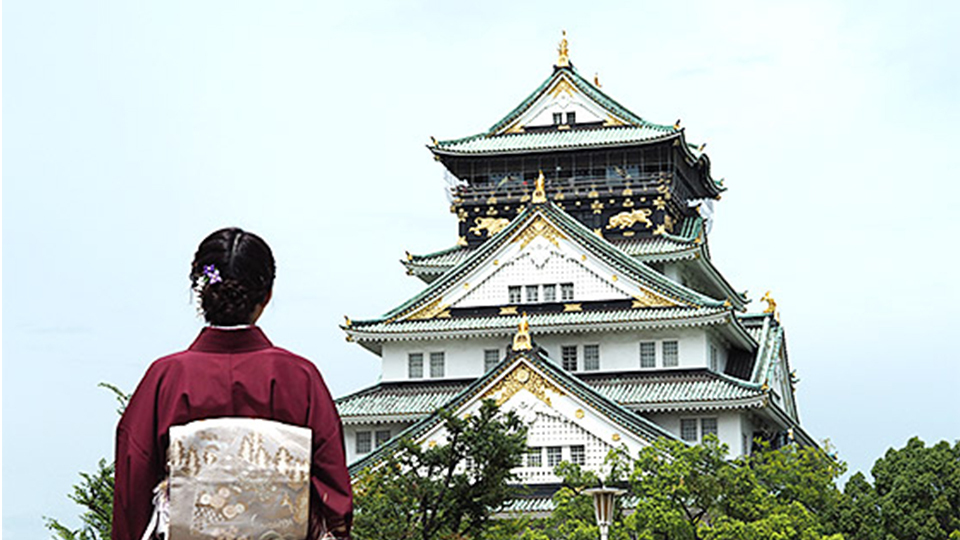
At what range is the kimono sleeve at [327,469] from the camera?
6008 millimetres

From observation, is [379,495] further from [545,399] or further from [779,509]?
[545,399]

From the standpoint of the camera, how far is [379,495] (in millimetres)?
28078

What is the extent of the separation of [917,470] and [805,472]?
3.93 m

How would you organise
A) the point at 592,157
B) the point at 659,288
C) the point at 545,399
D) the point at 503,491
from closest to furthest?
the point at 503,491 < the point at 545,399 < the point at 659,288 < the point at 592,157

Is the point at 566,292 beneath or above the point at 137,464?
above

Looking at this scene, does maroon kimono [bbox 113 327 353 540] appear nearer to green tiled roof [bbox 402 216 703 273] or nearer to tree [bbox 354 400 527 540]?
tree [bbox 354 400 527 540]

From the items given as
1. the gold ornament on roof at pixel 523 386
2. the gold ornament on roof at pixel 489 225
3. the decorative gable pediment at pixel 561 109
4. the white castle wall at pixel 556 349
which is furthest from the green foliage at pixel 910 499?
the decorative gable pediment at pixel 561 109

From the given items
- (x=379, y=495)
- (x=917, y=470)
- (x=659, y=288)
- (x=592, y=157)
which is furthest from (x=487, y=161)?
(x=379, y=495)

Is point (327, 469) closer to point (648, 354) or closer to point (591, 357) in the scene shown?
point (648, 354)

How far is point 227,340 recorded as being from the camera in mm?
6035

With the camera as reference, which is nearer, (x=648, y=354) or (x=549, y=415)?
(x=549, y=415)

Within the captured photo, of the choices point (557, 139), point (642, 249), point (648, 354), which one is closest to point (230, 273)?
point (648, 354)

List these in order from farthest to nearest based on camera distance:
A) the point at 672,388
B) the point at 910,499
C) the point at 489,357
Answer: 1. the point at 489,357
2. the point at 672,388
3. the point at 910,499

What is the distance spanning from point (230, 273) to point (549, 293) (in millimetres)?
41832
